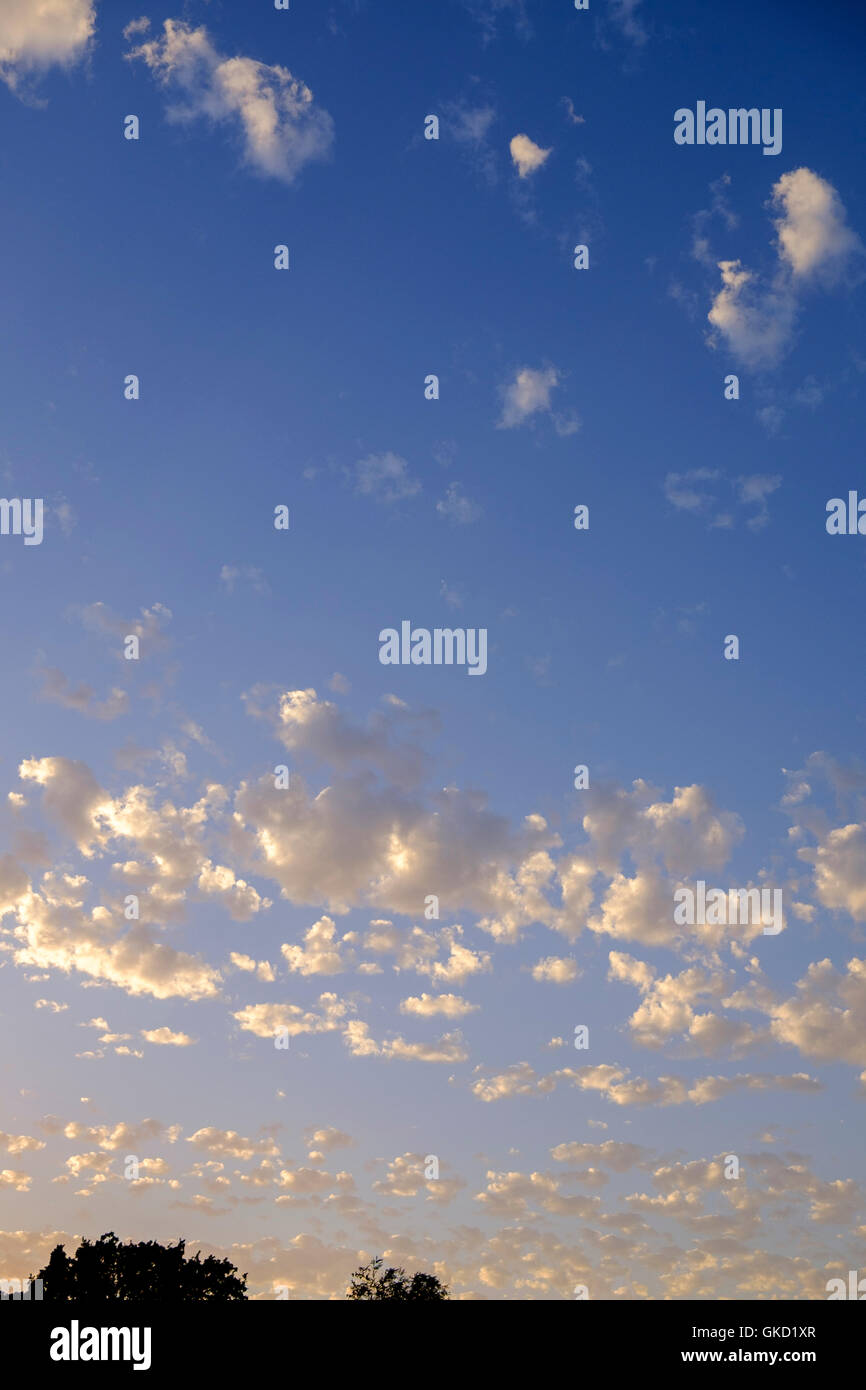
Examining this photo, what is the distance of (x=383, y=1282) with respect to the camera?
99812 mm

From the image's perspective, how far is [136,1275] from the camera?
81.2 meters

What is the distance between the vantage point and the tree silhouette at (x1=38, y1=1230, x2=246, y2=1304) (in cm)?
7881

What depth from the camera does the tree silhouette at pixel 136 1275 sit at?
78.8 meters

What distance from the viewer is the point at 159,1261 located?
82.2 meters
